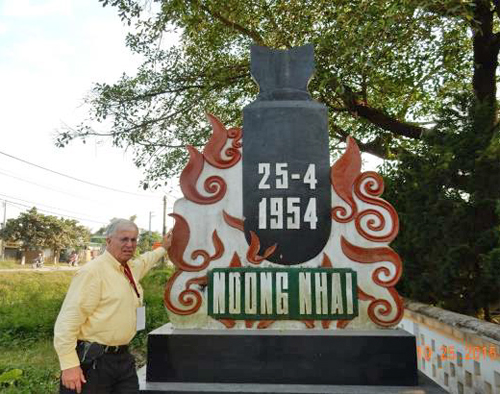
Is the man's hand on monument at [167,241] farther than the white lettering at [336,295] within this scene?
Yes

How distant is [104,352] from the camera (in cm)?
238

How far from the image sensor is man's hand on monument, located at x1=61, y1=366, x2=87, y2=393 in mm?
2234

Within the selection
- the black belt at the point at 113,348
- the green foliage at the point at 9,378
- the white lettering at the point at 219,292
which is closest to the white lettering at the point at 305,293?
the white lettering at the point at 219,292

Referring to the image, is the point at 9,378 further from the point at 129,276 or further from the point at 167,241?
the point at 129,276

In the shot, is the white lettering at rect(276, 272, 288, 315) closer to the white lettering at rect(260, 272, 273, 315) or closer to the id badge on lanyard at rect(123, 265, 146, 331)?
the white lettering at rect(260, 272, 273, 315)

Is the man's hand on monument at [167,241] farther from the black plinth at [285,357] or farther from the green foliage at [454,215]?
the green foliage at [454,215]

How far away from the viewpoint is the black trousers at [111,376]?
2334 mm

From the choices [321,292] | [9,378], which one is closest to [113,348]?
[321,292]

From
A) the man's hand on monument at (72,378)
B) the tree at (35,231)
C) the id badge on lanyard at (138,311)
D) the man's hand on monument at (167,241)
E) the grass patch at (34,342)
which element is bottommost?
the grass patch at (34,342)

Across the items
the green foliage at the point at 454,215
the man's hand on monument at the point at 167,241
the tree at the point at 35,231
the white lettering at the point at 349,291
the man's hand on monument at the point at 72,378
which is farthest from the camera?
the tree at the point at 35,231

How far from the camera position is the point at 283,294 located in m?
3.29

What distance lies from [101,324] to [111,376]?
31 cm

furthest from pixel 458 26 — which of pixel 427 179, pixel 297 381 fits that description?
pixel 297 381

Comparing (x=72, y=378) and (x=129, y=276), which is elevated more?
(x=129, y=276)
